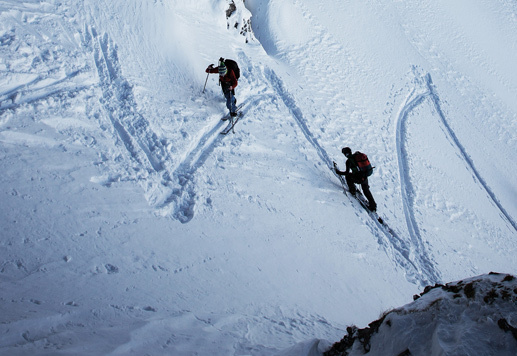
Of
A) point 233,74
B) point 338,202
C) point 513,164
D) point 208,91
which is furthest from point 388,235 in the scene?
point 513,164

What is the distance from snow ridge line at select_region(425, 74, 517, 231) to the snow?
0.22 ft

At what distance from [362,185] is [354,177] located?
0.25m

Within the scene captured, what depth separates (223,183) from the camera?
270 inches

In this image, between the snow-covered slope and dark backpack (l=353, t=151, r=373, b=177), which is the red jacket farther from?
the snow-covered slope

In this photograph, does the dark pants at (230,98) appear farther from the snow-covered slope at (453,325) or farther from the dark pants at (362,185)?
the snow-covered slope at (453,325)

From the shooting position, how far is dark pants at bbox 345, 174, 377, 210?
7620 mm

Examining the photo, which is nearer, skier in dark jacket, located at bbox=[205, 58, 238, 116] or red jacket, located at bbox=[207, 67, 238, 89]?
A: skier in dark jacket, located at bbox=[205, 58, 238, 116]

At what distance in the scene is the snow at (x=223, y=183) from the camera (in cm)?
421

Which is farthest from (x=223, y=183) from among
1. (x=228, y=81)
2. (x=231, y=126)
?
(x=228, y=81)

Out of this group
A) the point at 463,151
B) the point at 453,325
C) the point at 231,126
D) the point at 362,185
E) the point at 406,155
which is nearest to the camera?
the point at 453,325

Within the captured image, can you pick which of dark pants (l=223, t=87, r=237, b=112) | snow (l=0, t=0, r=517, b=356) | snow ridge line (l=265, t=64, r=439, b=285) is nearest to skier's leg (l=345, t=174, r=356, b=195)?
snow (l=0, t=0, r=517, b=356)

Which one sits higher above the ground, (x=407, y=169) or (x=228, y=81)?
(x=407, y=169)

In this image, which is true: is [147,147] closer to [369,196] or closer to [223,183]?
[223,183]

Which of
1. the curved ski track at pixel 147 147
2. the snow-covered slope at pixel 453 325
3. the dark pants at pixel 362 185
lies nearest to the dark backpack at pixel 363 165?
the dark pants at pixel 362 185
